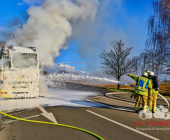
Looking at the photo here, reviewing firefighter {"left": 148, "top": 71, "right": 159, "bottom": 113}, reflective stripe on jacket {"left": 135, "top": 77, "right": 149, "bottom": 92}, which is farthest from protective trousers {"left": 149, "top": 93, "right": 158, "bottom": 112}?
reflective stripe on jacket {"left": 135, "top": 77, "right": 149, "bottom": 92}

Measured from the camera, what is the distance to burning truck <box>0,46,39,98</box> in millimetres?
9406

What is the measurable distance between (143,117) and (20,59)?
7.95 m

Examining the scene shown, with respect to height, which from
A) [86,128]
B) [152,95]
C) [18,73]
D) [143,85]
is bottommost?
[86,128]

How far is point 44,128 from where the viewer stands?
16.4ft

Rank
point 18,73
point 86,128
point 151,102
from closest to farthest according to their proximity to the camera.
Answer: point 86,128 → point 151,102 → point 18,73

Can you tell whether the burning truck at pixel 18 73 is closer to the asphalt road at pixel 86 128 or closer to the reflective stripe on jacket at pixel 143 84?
the asphalt road at pixel 86 128

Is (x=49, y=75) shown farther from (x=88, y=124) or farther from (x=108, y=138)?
(x=108, y=138)

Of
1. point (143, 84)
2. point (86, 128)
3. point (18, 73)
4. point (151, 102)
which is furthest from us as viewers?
point (18, 73)

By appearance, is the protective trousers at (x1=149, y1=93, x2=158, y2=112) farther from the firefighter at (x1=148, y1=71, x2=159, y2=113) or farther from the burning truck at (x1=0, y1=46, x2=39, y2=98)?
the burning truck at (x1=0, y1=46, x2=39, y2=98)

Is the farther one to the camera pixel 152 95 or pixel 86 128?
pixel 152 95

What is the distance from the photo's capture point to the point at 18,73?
972cm

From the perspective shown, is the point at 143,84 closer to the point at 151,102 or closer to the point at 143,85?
the point at 143,85

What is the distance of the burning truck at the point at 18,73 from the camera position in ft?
30.9

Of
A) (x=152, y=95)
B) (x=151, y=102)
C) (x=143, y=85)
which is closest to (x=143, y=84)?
(x=143, y=85)
